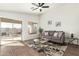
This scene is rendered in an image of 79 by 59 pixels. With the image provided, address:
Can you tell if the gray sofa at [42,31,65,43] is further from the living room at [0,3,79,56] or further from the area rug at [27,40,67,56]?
the area rug at [27,40,67,56]

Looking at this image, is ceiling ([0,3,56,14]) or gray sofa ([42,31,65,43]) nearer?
ceiling ([0,3,56,14])

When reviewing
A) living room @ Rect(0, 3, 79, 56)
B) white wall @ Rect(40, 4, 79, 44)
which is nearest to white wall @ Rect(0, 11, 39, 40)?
living room @ Rect(0, 3, 79, 56)

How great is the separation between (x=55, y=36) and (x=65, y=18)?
0.50 m

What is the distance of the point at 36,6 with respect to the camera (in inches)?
89.3

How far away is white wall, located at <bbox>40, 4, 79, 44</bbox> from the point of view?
225 centimetres

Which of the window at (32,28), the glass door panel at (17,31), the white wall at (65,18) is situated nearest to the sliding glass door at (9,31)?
the glass door panel at (17,31)

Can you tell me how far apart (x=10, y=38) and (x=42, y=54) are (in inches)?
34.3

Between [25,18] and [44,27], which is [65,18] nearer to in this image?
[44,27]

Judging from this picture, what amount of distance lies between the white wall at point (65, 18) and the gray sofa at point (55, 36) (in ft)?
0.33

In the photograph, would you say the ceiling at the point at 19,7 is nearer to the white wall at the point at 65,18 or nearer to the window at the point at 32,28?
the white wall at the point at 65,18

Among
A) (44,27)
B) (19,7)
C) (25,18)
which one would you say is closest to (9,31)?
(25,18)

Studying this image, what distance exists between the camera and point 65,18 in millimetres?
2303

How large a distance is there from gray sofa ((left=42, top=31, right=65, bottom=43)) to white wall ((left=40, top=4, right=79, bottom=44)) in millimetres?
100

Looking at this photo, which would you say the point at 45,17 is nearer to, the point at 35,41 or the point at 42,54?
the point at 35,41
